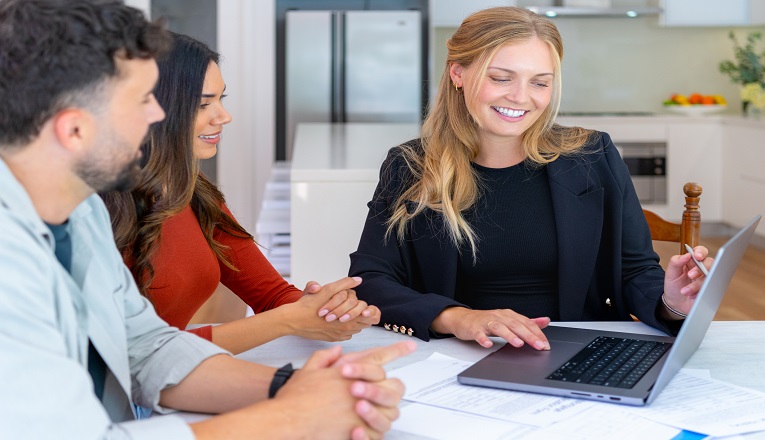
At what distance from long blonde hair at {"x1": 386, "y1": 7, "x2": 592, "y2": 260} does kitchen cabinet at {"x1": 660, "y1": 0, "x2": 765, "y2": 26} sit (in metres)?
4.98

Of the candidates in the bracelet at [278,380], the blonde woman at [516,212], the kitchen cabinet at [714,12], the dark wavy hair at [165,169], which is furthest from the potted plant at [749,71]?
the bracelet at [278,380]

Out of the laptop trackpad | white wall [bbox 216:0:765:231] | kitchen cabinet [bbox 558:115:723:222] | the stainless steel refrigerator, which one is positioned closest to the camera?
the laptop trackpad

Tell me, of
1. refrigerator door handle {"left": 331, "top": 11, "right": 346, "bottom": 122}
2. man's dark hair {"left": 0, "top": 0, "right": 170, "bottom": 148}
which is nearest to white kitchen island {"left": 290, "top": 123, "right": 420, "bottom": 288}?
man's dark hair {"left": 0, "top": 0, "right": 170, "bottom": 148}

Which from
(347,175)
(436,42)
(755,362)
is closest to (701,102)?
(436,42)

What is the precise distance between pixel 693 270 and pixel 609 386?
396 mm

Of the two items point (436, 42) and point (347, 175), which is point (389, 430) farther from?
point (436, 42)

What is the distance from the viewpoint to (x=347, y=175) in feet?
8.84

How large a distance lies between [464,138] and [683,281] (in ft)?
2.06

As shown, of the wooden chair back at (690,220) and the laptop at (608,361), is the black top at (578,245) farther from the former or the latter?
the laptop at (608,361)

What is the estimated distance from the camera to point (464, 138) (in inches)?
82.0

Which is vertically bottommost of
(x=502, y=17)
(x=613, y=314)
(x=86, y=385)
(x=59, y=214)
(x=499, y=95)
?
(x=613, y=314)

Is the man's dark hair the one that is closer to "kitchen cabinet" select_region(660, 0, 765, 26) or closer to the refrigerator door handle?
the refrigerator door handle

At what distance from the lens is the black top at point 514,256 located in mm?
1985

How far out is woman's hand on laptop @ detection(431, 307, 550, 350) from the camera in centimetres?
148
